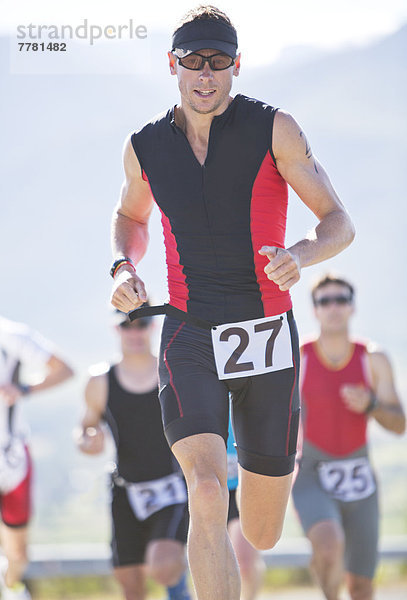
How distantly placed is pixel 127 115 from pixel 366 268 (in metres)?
3.48

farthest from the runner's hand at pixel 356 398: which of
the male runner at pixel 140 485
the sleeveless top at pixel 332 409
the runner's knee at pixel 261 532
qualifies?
the runner's knee at pixel 261 532

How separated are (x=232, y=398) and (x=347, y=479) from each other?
8.73 feet

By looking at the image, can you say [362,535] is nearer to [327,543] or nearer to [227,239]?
[327,543]

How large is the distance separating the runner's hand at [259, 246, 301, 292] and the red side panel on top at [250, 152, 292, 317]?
50 centimetres

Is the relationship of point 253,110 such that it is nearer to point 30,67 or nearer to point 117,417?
point 117,417

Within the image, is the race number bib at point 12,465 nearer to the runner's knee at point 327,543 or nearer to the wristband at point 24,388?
the wristband at point 24,388

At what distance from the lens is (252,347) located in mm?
3887

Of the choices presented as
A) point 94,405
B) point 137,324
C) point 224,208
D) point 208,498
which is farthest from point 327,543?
point 224,208

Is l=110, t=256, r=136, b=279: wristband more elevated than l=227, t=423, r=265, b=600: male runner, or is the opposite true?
l=110, t=256, r=136, b=279: wristband

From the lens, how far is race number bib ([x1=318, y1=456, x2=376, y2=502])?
20.7 feet

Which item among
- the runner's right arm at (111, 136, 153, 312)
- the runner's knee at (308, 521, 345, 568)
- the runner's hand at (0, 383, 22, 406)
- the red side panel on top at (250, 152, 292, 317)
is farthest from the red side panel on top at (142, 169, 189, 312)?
the runner's hand at (0, 383, 22, 406)

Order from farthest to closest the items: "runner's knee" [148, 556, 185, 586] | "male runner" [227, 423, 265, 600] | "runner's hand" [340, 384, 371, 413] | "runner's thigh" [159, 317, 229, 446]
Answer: "runner's hand" [340, 384, 371, 413], "male runner" [227, 423, 265, 600], "runner's knee" [148, 556, 185, 586], "runner's thigh" [159, 317, 229, 446]

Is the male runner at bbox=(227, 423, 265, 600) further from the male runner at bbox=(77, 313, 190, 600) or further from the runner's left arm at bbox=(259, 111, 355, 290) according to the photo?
the runner's left arm at bbox=(259, 111, 355, 290)

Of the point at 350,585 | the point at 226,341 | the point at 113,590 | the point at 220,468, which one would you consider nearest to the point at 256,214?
the point at 226,341
